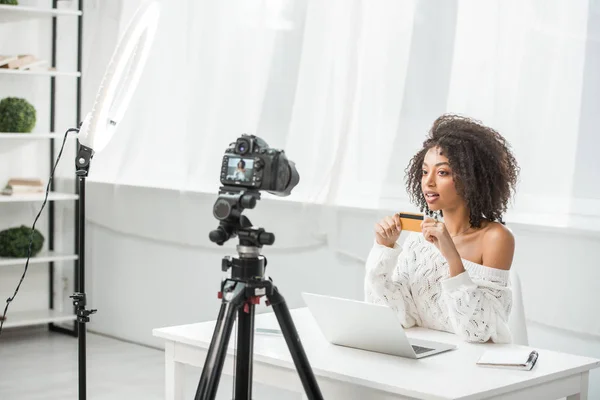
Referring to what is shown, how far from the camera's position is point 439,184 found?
8.23 feet

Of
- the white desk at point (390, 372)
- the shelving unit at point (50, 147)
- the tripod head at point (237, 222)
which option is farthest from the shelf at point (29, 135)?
the tripod head at point (237, 222)

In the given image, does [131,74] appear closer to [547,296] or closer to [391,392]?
[391,392]

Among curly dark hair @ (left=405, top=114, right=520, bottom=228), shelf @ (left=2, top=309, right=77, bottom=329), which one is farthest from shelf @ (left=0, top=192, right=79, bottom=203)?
curly dark hair @ (left=405, top=114, right=520, bottom=228)

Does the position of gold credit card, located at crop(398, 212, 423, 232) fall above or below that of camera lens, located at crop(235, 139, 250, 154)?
below

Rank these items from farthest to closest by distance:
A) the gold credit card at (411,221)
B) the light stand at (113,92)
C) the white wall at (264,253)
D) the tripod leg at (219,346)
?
1. the white wall at (264,253)
2. the light stand at (113,92)
3. the gold credit card at (411,221)
4. the tripod leg at (219,346)

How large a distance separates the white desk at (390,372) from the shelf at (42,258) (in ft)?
9.27

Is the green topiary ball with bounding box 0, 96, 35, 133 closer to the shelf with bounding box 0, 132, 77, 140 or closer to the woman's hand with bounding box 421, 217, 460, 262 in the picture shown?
the shelf with bounding box 0, 132, 77, 140

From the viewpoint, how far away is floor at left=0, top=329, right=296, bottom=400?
3.99 meters

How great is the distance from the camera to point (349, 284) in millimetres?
3969

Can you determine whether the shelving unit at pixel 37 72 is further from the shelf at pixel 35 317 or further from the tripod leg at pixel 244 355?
the tripod leg at pixel 244 355

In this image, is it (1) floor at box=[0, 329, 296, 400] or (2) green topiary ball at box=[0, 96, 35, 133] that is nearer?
(1) floor at box=[0, 329, 296, 400]

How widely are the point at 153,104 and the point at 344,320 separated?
2996 mm

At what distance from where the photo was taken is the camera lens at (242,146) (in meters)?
1.93

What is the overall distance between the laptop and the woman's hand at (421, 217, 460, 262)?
0.77ft
